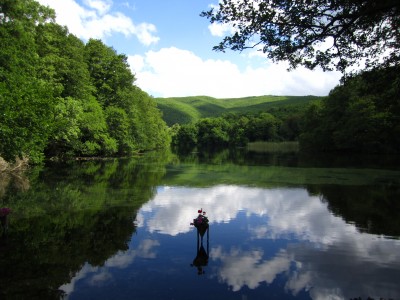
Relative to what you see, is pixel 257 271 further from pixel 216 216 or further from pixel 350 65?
pixel 350 65

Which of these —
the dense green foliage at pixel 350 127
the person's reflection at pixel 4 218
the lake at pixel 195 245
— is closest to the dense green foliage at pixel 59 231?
the lake at pixel 195 245

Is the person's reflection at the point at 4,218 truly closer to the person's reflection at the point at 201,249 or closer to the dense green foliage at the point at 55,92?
the person's reflection at the point at 201,249

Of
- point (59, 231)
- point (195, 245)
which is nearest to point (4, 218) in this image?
point (59, 231)

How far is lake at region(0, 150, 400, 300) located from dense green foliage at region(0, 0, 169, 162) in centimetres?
702

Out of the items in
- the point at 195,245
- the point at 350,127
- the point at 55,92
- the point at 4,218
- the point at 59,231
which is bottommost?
the point at 195,245

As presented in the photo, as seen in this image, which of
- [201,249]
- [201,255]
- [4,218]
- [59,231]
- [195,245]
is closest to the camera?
[201,255]

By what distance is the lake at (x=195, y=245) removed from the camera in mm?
9984

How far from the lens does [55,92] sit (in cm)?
4528

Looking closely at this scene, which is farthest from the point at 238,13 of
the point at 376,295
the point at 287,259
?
the point at 376,295

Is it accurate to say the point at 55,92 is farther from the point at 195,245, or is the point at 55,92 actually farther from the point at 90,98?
the point at 195,245

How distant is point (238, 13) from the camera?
13.7m

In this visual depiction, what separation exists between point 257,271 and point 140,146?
7217 cm

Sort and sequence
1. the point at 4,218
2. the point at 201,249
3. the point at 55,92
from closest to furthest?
the point at 201,249, the point at 4,218, the point at 55,92

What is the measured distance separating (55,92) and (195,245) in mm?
38070
